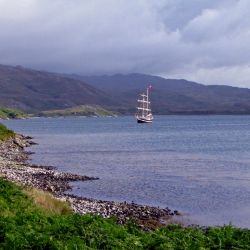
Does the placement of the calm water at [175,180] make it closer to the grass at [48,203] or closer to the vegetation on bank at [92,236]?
the grass at [48,203]

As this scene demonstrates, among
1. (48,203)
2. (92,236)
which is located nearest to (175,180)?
(48,203)

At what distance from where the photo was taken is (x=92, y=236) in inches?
771

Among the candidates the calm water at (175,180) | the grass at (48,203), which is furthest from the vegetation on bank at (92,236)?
the calm water at (175,180)

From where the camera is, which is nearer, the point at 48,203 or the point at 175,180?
the point at 48,203

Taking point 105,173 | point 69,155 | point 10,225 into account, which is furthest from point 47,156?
point 10,225

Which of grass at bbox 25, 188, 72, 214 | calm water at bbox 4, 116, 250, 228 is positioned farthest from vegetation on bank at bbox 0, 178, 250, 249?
calm water at bbox 4, 116, 250, 228

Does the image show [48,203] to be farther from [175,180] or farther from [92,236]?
[175,180]

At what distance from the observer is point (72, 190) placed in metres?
51.2

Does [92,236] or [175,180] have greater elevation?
[92,236]

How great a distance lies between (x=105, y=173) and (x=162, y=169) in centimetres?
860

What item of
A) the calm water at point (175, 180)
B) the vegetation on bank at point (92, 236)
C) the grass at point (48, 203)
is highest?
the vegetation on bank at point (92, 236)

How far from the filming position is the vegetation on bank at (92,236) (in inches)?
738

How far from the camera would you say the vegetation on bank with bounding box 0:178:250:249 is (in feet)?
61.5

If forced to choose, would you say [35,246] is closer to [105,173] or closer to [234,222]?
[234,222]
